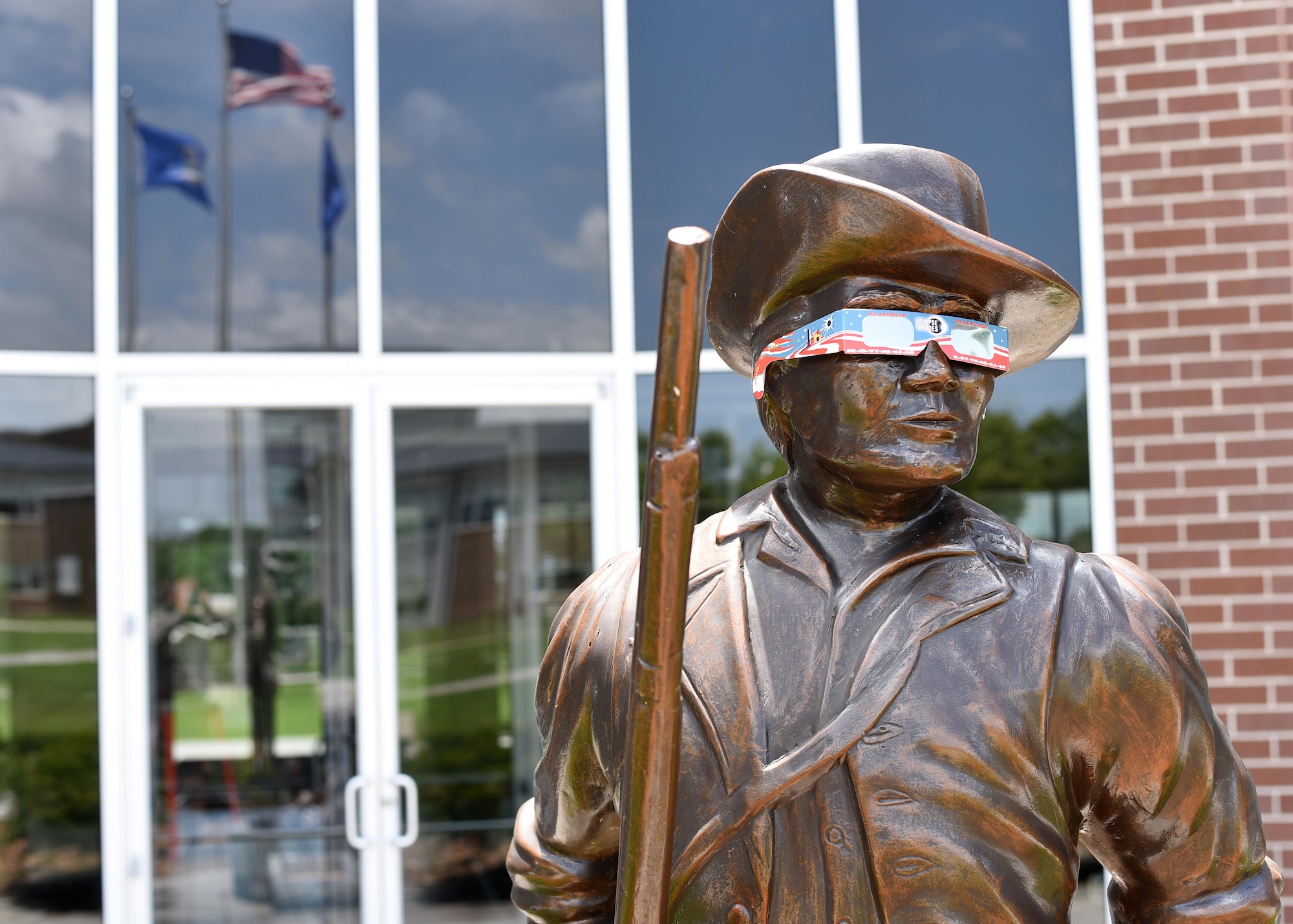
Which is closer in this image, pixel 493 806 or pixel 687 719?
pixel 687 719

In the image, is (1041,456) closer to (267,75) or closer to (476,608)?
(476,608)

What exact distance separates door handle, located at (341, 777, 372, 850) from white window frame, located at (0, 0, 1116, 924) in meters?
0.08

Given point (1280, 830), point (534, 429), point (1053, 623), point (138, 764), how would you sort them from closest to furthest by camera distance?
1. point (1053, 623)
2. point (1280, 830)
3. point (138, 764)
4. point (534, 429)

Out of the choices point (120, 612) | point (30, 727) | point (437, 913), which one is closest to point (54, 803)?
point (30, 727)

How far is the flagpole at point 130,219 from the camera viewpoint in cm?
451

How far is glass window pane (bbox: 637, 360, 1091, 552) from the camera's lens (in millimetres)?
4434

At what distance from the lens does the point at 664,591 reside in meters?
1.05

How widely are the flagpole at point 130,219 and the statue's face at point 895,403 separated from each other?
3.91m

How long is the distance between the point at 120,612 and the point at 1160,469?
3885 mm

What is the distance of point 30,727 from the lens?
446cm

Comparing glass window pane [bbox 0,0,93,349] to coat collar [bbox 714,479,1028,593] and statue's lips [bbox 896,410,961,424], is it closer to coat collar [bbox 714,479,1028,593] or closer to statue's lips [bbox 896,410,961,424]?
→ coat collar [bbox 714,479,1028,593]

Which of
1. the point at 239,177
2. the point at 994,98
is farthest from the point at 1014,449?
the point at 239,177

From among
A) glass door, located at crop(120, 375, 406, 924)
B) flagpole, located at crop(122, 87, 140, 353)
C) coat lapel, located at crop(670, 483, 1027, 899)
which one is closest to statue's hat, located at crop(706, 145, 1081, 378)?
coat lapel, located at crop(670, 483, 1027, 899)

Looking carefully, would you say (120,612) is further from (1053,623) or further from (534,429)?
(1053,623)
